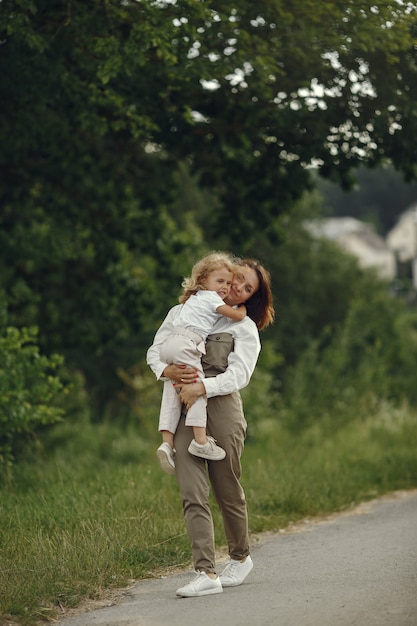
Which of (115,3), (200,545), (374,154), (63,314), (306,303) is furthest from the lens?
(306,303)

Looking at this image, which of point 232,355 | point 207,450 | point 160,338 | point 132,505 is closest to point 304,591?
point 207,450

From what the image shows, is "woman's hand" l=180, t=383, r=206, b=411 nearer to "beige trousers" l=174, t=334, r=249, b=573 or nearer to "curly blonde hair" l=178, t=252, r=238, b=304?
"beige trousers" l=174, t=334, r=249, b=573

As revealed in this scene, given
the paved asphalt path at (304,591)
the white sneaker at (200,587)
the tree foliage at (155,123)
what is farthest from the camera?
the tree foliage at (155,123)

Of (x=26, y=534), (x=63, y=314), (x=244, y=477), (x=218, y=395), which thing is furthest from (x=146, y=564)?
(x=63, y=314)

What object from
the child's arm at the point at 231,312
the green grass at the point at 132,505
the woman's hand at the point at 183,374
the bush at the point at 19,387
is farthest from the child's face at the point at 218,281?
the bush at the point at 19,387

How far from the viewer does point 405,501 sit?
990 centimetres

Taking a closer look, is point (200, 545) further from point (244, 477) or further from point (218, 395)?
point (244, 477)

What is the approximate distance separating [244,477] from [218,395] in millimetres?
3950

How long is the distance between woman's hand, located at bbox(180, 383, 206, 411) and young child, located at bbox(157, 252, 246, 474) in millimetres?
39

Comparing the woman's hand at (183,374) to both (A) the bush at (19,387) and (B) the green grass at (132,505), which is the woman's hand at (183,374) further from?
(A) the bush at (19,387)

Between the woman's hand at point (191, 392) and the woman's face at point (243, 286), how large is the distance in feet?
2.00

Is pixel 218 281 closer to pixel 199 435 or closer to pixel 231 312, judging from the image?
pixel 231 312

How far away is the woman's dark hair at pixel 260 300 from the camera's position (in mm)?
6227

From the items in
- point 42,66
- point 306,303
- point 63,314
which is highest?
point 42,66
